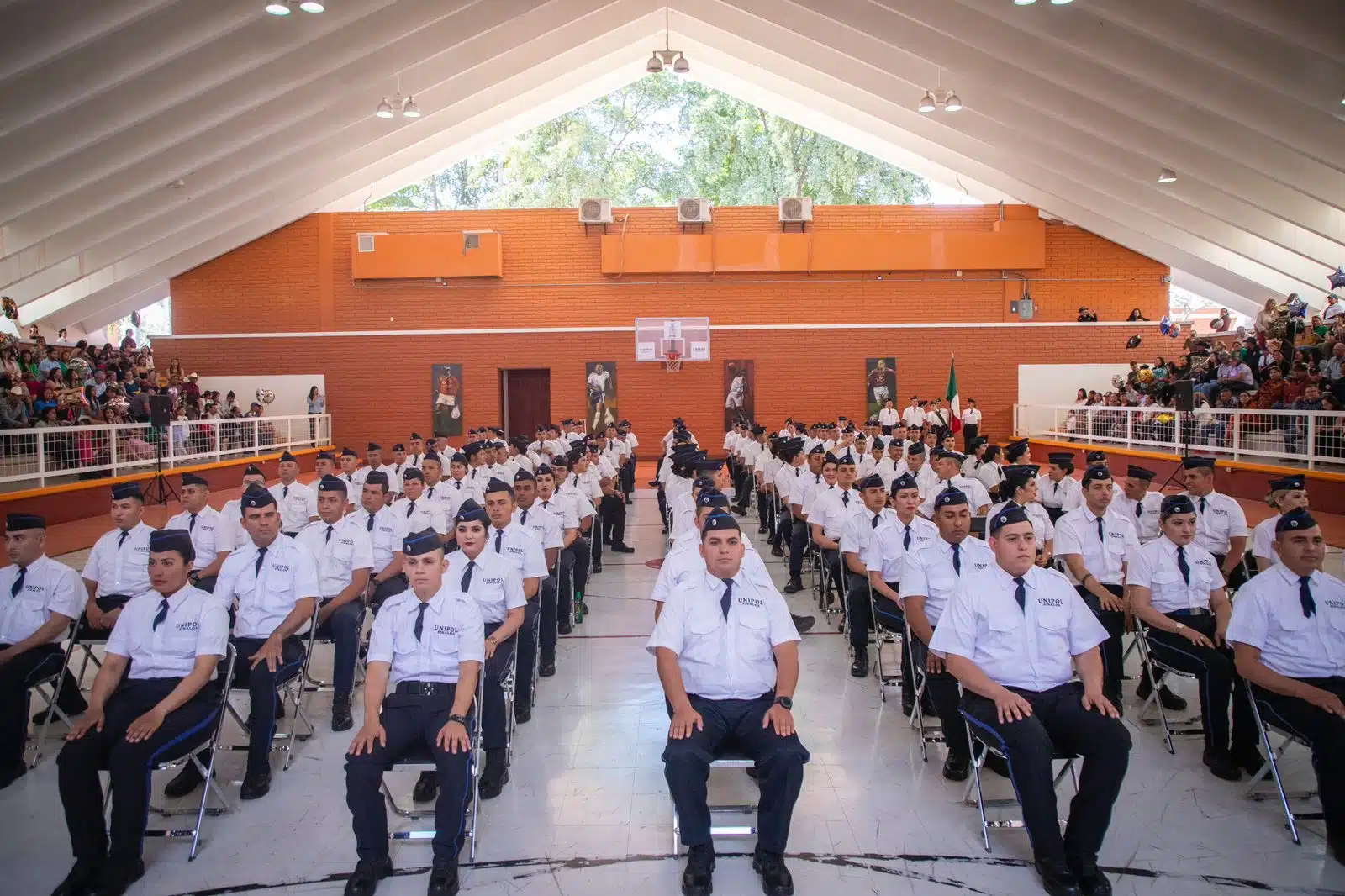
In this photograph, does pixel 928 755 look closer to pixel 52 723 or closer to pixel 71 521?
pixel 52 723

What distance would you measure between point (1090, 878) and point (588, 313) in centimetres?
1978

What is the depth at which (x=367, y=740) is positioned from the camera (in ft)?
11.4

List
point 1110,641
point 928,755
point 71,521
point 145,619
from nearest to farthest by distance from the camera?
point 145,619, point 928,755, point 1110,641, point 71,521

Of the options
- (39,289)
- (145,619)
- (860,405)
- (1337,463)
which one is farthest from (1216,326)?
(39,289)

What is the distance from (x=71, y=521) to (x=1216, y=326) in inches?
936

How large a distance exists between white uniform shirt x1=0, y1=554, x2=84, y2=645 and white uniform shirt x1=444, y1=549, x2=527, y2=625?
2100mm

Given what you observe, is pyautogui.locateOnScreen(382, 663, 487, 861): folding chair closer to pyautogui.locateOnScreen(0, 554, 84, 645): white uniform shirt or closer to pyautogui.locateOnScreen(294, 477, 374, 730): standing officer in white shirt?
pyautogui.locateOnScreen(294, 477, 374, 730): standing officer in white shirt

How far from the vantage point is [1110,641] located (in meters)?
5.02

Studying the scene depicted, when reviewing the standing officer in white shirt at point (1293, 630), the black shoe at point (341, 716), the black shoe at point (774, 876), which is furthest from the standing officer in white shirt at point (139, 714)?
the standing officer in white shirt at point (1293, 630)

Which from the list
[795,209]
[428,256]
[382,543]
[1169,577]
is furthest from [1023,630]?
[428,256]

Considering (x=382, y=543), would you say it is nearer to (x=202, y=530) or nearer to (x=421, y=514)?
(x=421, y=514)

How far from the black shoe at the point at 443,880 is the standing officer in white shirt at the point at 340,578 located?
206 cm

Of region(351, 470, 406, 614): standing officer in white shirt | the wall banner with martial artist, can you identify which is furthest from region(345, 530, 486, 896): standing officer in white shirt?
the wall banner with martial artist

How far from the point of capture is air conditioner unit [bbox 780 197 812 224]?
2136 centimetres
